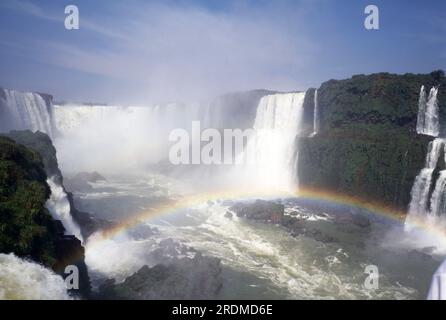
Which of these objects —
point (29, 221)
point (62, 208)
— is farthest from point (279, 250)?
point (29, 221)

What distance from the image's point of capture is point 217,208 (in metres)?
37.0

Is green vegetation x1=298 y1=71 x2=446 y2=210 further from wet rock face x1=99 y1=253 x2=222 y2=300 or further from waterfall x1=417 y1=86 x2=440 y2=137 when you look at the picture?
wet rock face x1=99 y1=253 x2=222 y2=300

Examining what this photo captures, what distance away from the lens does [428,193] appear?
30.2 metres

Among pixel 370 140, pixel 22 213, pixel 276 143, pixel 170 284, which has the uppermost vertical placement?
pixel 370 140

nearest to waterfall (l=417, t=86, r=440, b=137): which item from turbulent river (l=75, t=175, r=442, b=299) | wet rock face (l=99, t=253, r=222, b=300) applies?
turbulent river (l=75, t=175, r=442, b=299)

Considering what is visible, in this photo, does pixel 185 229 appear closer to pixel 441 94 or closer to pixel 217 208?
pixel 217 208

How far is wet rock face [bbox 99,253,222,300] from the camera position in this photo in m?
17.8

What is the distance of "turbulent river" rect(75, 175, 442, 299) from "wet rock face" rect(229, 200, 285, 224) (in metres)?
0.89

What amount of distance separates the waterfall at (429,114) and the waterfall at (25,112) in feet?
167

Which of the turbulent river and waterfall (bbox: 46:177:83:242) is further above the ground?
waterfall (bbox: 46:177:83:242)

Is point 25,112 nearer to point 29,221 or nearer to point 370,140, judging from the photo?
point 29,221

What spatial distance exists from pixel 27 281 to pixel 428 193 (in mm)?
29732

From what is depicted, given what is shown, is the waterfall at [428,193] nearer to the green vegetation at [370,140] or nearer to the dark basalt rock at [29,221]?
the green vegetation at [370,140]

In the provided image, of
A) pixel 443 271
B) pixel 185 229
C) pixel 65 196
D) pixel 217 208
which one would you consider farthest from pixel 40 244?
pixel 217 208
